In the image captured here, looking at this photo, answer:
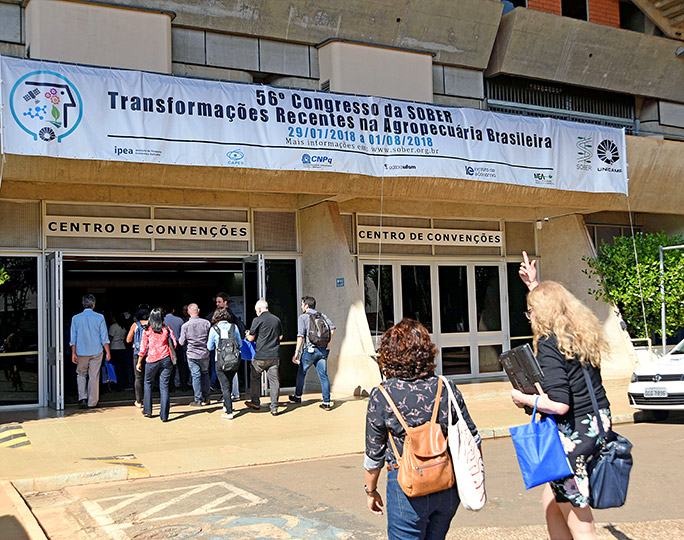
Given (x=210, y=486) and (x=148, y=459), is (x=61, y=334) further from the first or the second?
(x=210, y=486)

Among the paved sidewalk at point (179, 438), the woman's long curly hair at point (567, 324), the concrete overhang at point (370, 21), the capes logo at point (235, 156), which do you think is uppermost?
the concrete overhang at point (370, 21)

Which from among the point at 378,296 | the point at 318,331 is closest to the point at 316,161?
the point at 318,331

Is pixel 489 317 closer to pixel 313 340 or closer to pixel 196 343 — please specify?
pixel 313 340

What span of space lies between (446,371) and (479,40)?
7.63 m

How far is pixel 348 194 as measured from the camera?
13.9 meters

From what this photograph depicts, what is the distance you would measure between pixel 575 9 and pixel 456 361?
9.67 metres

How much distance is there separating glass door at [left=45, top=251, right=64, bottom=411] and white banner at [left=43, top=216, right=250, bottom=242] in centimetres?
65

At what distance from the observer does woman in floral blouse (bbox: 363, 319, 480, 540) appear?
3662mm

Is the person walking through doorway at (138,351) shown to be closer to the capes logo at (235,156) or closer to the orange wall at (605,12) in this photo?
the capes logo at (235,156)

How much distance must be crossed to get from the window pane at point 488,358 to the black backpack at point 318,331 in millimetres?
6284

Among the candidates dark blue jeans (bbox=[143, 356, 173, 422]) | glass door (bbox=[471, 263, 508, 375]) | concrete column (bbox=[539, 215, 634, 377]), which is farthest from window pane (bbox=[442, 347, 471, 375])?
dark blue jeans (bbox=[143, 356, 173, 422])

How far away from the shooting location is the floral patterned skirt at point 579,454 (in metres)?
4.13

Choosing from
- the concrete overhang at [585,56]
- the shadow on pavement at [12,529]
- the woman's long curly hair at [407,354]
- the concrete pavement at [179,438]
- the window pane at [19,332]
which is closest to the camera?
the woman's long curly hair at [407,354]

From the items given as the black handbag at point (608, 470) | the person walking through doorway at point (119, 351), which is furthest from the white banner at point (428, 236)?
the black handbag at point (608, 470)
